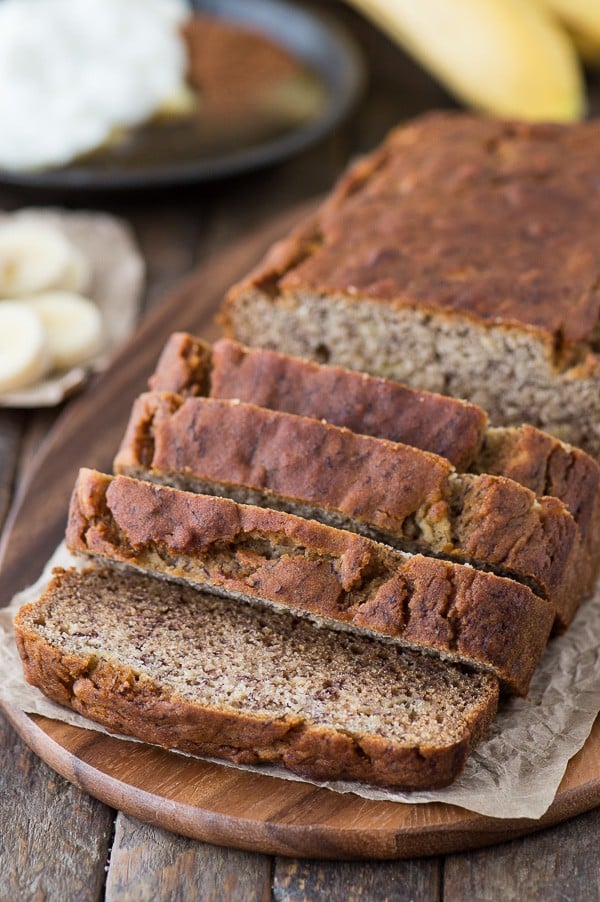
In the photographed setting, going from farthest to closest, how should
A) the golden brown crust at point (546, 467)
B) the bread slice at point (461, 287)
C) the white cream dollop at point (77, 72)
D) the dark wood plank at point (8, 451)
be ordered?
the white cream dollop at point (77, 72), the dark wood plank at point (8, 451), the bread slice at point (461, 287), the golden brown crust at point (546, 467)

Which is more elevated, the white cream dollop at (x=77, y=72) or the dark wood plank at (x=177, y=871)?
the white cream dollop at (x=77, y=72)

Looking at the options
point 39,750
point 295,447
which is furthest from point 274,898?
point 295,447

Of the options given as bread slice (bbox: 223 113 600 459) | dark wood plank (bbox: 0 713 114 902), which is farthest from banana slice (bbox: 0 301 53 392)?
dark wood plank (bbox: 0 713 114 902)

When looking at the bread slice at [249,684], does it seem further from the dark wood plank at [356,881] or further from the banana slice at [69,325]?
the banana slice at [69,325]

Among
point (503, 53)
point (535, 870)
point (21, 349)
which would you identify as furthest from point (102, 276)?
point (535, 870)

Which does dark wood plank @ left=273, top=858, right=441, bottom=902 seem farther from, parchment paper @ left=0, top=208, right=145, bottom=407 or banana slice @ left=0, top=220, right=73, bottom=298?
banana slice @ left=0, top=220, right=73, bottom=298

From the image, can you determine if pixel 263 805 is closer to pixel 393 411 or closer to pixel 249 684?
pixel 249 684

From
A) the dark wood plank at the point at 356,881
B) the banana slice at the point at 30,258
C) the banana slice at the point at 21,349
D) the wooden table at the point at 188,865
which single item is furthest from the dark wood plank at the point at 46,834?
the banana slice at the point at 30,258
